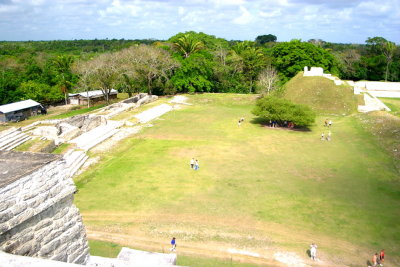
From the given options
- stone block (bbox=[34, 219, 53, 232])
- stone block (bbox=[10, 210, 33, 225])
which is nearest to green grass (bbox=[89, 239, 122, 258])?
stone block (bbox=[34, 219, 53, 232])

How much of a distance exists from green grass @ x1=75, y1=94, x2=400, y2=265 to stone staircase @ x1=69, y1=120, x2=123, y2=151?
6.24ft

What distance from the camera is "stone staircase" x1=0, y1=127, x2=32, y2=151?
18352 millimetres

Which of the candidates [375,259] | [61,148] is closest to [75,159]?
[61,148]

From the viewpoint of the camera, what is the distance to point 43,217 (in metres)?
5.01

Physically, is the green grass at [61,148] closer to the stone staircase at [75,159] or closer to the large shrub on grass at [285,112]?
the stone staircase at [75,159]

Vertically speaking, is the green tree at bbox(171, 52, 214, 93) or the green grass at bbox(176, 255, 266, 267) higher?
the green tree at bbox(171, 52, 214, 93)

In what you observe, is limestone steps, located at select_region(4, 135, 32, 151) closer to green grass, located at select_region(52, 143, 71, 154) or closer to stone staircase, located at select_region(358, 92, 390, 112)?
green grass, located at select_region(52, 143, 71, 154)

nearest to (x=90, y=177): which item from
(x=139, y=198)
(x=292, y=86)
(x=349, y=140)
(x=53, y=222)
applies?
(x=139, y=198)

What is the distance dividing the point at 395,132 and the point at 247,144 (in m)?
11.0

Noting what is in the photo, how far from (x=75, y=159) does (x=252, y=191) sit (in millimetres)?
10381

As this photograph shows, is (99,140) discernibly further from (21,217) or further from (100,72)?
(21,217)

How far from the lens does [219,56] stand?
1828 inches

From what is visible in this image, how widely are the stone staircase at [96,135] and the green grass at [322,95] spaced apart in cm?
2022

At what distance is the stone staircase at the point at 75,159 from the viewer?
678 inches
